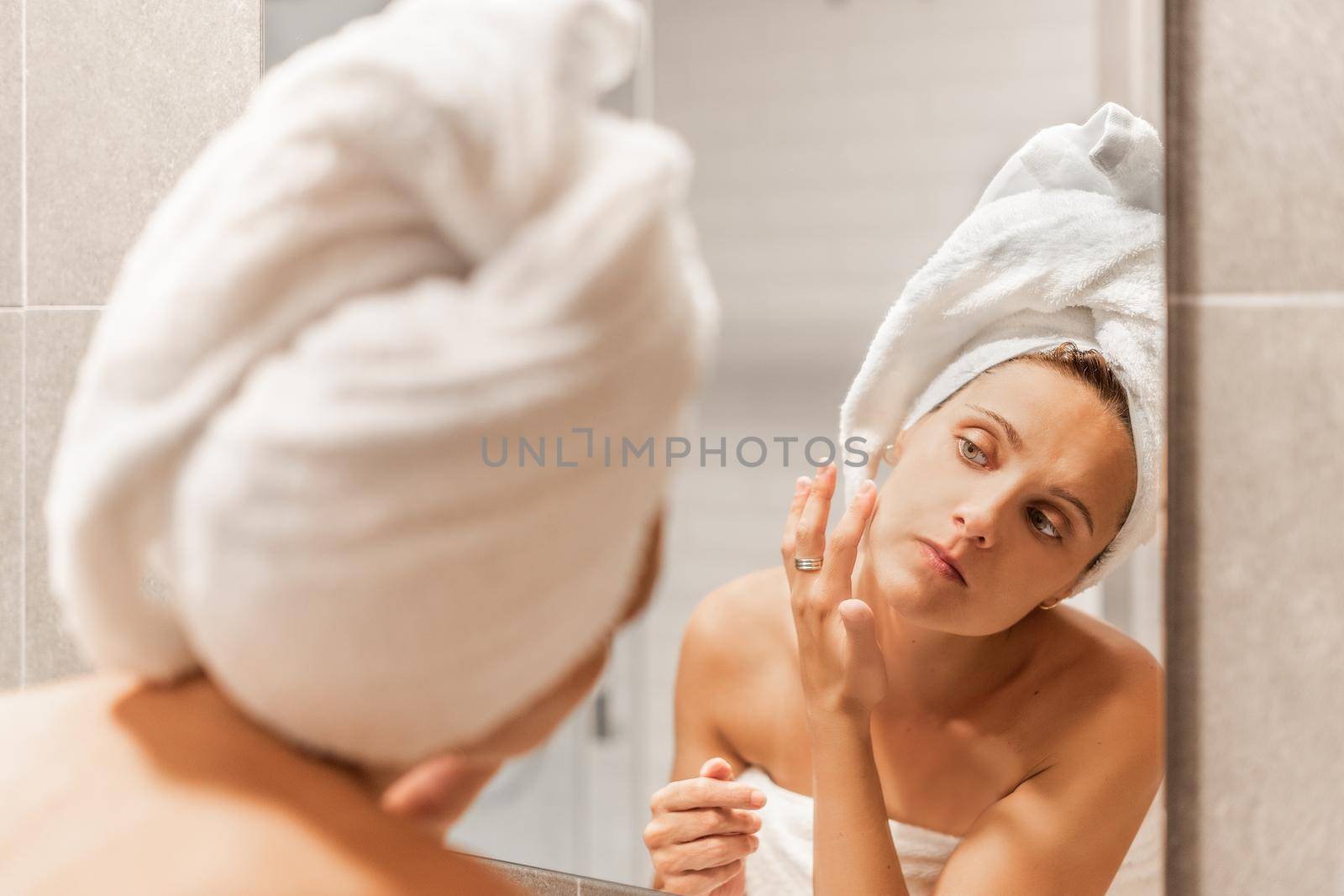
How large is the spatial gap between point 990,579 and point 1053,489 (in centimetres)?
6

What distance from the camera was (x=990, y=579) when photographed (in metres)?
0.65

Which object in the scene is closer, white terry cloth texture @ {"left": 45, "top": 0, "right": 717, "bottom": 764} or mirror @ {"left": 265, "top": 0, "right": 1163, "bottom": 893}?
white terry cloth texture @ {"left": 45, "top": 0, "right": 717, "bottom": 764}

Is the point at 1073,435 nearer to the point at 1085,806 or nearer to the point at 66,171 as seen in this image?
the point at 1085,806

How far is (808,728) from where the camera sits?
714 millimetres

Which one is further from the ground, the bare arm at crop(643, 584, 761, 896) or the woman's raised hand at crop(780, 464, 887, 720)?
the woman's raised hand at crop(780, 464, 887, 720)

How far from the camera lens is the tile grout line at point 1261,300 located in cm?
62

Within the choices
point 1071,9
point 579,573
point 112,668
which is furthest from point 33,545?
point 1071,9

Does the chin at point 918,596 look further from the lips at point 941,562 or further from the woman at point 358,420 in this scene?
the woman at point 358,420

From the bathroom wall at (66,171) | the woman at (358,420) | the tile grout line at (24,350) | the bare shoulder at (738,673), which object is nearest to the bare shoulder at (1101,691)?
the bare shoulder at (738,673)

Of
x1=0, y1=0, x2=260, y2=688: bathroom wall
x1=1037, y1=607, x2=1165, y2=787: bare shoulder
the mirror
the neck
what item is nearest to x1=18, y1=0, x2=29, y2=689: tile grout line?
x1=0, y1=0, x2=260, y2=688: bathroom wall

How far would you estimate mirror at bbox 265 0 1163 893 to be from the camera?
667 millimetres

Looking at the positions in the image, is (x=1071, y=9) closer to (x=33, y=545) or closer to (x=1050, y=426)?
(x=1050, y=426)

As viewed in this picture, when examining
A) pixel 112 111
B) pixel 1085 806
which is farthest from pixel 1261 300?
pixel 112 111

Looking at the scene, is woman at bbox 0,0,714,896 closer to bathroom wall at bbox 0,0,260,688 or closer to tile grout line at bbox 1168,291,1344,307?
tile grout line at bbox 1168,291,1344,307
